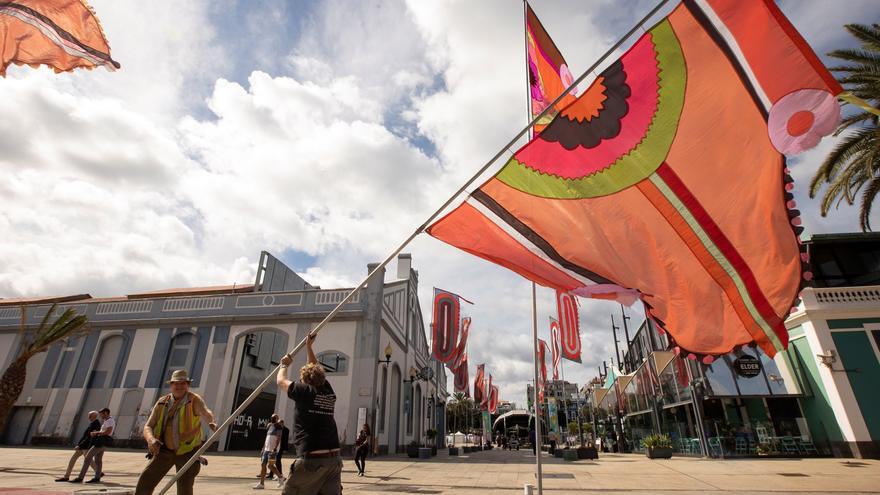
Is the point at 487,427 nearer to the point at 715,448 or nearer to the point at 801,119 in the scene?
the point at 715,448

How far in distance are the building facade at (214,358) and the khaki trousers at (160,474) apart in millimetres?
16167

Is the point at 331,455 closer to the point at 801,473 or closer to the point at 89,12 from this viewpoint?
the point at 89,12

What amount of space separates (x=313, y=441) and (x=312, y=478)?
0.96 ft

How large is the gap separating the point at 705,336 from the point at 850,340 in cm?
1941

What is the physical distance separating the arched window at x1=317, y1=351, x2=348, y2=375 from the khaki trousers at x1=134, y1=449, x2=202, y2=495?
16886 mm

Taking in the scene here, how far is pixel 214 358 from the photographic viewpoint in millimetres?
22547

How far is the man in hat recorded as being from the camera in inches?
171

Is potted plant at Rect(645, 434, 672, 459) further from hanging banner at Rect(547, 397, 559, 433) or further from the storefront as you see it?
hanging banner at Rect(547, 397, 559, 433)

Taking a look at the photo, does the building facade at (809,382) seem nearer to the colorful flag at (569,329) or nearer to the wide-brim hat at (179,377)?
the colorful flag at (569,329)

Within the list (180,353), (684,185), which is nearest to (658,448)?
(684,185)

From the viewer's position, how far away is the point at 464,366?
990 inches

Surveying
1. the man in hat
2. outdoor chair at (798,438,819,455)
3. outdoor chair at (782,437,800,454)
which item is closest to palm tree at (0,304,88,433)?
the man in hat

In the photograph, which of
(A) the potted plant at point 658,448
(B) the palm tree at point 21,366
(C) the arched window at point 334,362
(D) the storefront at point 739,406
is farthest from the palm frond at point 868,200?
(B) the palm tree at point 21,366

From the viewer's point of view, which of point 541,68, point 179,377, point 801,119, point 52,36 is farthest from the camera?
point 52,36
